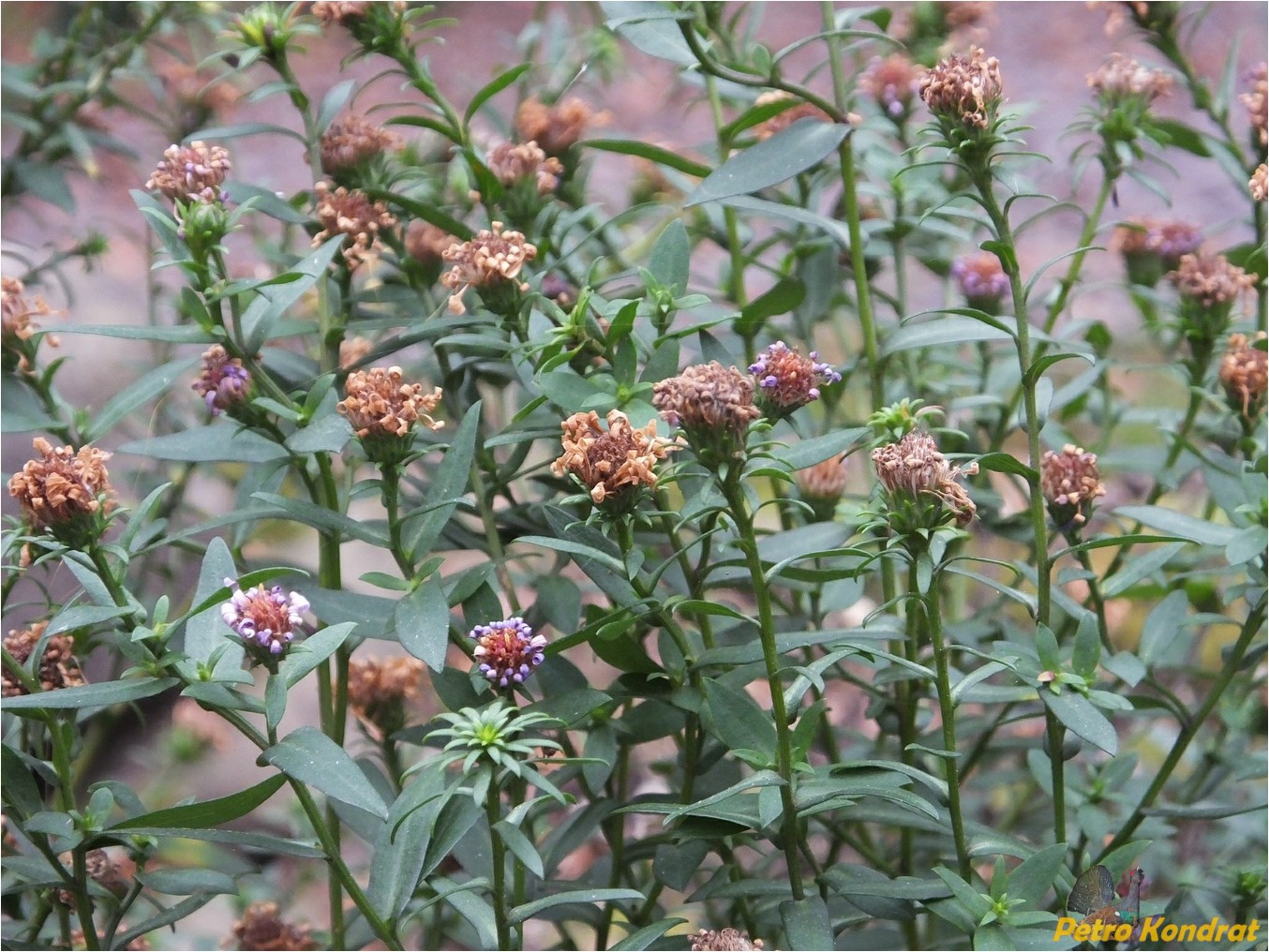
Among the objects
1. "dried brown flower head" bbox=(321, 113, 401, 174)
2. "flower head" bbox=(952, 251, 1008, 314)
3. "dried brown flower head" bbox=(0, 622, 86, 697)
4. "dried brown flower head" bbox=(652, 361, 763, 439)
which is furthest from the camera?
"flower head" bbox=(952, 251, 1008, 314)

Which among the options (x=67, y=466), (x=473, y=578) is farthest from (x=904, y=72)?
(x=67, y=466)

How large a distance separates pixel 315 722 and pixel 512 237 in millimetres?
1261

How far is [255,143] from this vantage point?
10.8ft

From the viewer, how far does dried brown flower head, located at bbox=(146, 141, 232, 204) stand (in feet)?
2.89

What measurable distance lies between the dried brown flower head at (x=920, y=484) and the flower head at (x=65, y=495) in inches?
20.1

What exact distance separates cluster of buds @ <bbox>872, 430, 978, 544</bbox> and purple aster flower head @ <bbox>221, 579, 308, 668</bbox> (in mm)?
370

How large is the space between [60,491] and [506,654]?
0.30m

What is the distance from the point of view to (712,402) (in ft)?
2.24

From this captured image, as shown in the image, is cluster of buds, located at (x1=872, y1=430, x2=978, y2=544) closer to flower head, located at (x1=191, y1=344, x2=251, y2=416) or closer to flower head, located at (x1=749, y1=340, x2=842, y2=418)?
flower head, located at (x1=749, y1=340, x2=842, y2=418)

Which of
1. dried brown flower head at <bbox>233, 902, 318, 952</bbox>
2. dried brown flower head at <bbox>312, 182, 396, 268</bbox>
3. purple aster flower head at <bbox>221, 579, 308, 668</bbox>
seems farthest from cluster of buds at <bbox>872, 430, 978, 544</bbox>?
dried brown flower head at <bbox>233, 902, 318, 952</bbox>

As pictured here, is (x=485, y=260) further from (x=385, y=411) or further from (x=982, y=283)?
(x=982, y=283)

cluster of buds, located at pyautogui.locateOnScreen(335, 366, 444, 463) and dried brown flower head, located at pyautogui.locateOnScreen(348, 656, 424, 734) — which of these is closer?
cluster of buds, located at pyautogui.locateOnScreen(335, 366, 444, 463)

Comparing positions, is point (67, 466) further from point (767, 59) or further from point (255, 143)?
point (255, 143)

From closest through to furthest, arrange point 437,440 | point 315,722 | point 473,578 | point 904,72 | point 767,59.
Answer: point 473,578
point 767,59
point 437,440
point 904,72
point 315,722
